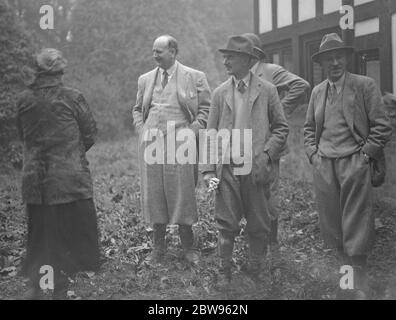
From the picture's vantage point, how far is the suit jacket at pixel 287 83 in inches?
231

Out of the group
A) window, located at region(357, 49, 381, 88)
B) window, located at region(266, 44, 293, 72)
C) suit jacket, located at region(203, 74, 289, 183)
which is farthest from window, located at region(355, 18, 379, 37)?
suit jacket, located at region(203, 74, 289, 183)

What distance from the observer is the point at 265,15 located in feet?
30.7

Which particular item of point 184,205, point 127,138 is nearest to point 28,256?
point 184,205

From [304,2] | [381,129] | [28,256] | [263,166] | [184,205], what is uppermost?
[304,2]

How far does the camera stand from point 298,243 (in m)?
5.86

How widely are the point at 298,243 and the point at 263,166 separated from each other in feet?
4.98

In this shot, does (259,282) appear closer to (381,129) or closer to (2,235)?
(381,129)

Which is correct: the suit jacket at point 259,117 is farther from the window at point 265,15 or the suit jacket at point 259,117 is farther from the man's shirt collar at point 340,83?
the window at point 265,15

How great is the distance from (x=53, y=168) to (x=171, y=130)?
129 cm

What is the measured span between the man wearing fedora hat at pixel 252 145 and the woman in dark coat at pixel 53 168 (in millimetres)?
1132

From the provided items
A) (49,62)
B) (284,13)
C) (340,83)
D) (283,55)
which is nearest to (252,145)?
(340,83)

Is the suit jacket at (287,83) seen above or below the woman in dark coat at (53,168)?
above

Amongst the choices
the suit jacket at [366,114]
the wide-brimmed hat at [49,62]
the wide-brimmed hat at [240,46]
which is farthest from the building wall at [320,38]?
the wide-brimmed hat at [49,62]
